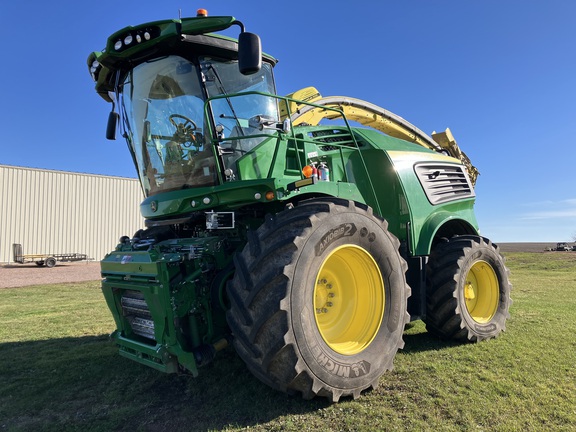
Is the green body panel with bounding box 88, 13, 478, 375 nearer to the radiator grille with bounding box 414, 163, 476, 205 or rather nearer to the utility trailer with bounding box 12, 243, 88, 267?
the radiator grille with bounding box 414, 163, 476, 205

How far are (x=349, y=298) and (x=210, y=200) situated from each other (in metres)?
1.55

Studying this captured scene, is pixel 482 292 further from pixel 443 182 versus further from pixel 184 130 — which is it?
pixel 184 130

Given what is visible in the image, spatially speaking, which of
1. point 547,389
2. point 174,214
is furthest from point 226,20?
point 547,389

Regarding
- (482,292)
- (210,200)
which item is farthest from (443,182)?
(210,200)

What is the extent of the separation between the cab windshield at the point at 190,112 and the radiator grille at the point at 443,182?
2251 mm

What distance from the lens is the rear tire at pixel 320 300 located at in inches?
117

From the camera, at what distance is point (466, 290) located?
5.54 meters

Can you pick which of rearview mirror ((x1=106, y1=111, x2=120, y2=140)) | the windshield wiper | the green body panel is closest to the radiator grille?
the green body panel

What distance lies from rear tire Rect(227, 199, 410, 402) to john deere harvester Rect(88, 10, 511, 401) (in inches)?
0.4

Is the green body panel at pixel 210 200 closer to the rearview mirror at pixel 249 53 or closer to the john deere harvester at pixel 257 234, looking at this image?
the john deere harvester at pixel 257 234

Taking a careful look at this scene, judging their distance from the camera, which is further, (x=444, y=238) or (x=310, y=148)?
(x=444, y=238)

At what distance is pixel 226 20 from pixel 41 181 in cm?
3123

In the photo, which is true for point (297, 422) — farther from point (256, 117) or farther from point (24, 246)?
point (24, 246)

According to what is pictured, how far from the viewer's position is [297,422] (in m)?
3.02
